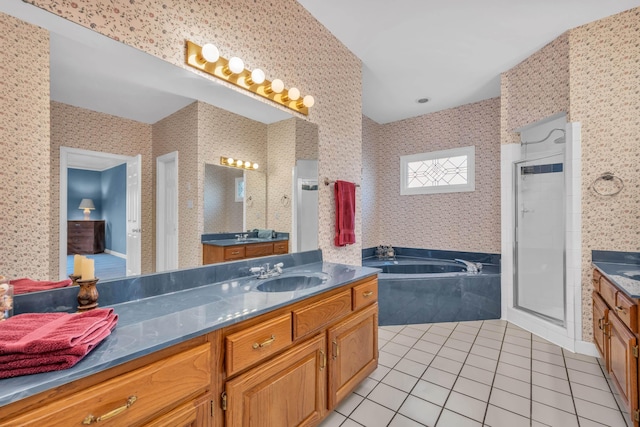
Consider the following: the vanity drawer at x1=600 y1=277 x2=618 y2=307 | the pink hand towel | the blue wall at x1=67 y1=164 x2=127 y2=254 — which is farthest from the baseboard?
the vanity drawer at x1=600 y1=277 x2=618 y2=307

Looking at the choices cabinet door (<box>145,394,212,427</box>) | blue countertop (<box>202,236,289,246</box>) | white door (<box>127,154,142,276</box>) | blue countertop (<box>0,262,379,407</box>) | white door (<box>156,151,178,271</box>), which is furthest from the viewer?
blue countertop (<box>202,236,289,246</box>)

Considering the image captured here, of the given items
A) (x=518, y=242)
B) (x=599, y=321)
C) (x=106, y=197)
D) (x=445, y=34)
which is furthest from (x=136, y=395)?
(x=518, y=242)

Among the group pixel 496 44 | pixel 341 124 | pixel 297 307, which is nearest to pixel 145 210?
pixel 297 307

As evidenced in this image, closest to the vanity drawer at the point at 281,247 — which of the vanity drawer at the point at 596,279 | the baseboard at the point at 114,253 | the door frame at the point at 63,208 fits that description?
the baseboard at the point at 114,253

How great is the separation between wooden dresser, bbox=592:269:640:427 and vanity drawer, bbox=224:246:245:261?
Answer: 6.89 ft

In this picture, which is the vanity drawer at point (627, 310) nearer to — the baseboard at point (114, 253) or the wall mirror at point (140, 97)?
the wall mirror at point (140, 97)

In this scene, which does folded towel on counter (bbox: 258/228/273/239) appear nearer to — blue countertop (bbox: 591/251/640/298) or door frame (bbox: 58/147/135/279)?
door frame (bbox: 58/147/135/279)

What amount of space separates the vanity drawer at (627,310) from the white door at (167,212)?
91.3 inches

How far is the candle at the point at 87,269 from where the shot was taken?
1126 millimetres

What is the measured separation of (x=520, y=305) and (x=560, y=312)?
1.24 feet

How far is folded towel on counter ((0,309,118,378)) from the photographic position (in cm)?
65

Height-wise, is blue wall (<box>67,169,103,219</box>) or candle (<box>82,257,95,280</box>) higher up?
blue wall (<box>67,169,103,219</box>)

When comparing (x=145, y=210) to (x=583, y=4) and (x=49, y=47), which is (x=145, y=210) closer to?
(x=49, y=47)

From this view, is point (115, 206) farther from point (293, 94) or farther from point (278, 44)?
point (278, 44)
